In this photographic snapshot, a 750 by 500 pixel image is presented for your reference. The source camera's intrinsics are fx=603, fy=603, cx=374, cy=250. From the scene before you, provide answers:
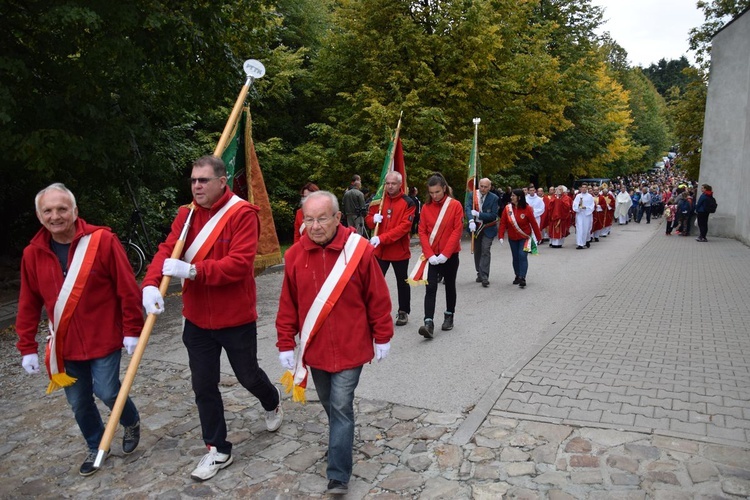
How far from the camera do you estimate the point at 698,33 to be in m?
28.8

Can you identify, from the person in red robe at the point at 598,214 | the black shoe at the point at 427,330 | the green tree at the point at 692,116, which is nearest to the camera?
the black shoe at the point at 427,330

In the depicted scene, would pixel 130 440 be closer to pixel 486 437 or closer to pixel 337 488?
pixel 337 488

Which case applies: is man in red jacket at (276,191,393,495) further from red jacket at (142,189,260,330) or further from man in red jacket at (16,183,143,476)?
man in red jacket at (16,183,143,476)

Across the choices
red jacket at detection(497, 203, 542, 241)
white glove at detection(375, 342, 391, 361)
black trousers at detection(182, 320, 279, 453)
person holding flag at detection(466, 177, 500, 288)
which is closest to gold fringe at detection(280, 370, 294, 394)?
black trousers at detection(182, 320, 279, 453)

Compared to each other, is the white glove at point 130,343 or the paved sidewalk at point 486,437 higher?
the white glove at point 130,343

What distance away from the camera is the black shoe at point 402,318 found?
7974mm

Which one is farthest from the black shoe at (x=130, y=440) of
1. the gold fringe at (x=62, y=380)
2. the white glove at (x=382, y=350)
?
the white glove at (x=382, y=350)

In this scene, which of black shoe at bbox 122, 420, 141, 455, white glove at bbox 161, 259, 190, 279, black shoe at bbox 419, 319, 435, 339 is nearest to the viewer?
white glove at bbox 161, 259, 190, 279

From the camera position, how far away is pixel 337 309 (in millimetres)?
3668

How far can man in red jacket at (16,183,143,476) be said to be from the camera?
385cm

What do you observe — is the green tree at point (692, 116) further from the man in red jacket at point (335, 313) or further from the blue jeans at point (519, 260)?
the man in red jacket at point (335, 313)

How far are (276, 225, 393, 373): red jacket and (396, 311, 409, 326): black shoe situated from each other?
4187 millimetres

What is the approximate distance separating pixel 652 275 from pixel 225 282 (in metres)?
10.9

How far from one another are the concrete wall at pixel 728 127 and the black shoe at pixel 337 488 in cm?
2073
